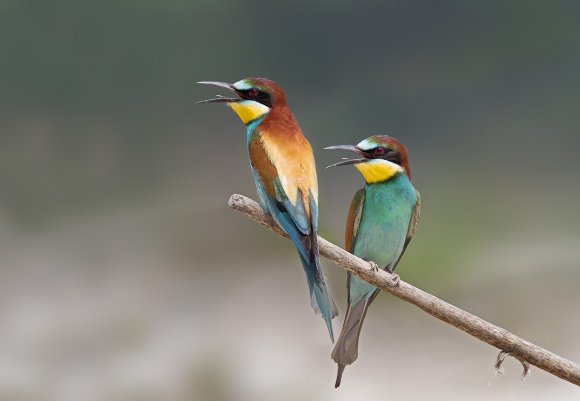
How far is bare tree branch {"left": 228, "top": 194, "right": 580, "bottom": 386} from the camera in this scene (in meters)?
2.67

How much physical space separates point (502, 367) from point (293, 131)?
39.8 inches

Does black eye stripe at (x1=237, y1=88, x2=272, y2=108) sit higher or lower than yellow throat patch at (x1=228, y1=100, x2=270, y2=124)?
higher

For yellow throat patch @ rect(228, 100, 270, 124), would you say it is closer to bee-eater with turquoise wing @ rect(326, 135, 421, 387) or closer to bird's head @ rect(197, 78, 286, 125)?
bird's head @ rect(197, 78, 286, 125)

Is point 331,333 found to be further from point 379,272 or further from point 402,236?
point 402,236

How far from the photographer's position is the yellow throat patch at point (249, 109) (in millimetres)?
2472

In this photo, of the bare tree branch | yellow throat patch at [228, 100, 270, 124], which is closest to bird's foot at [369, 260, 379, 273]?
the bare tree branch

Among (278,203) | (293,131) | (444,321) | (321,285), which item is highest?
(293,131)

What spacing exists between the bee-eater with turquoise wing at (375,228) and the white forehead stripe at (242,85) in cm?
53

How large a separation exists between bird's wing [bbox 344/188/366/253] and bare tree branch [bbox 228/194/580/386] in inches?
10.9

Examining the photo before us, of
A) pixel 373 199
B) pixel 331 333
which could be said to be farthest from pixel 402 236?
pixel 331 333

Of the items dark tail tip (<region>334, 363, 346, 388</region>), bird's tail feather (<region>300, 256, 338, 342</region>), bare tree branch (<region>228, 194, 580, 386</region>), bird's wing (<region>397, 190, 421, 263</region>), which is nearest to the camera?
bird's tail feather (<region>300, 256, 338, 342</region>)

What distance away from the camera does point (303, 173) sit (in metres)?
2.44

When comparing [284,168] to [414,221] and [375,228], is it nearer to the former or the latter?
[375,228]

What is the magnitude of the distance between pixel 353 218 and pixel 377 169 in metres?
0.27
